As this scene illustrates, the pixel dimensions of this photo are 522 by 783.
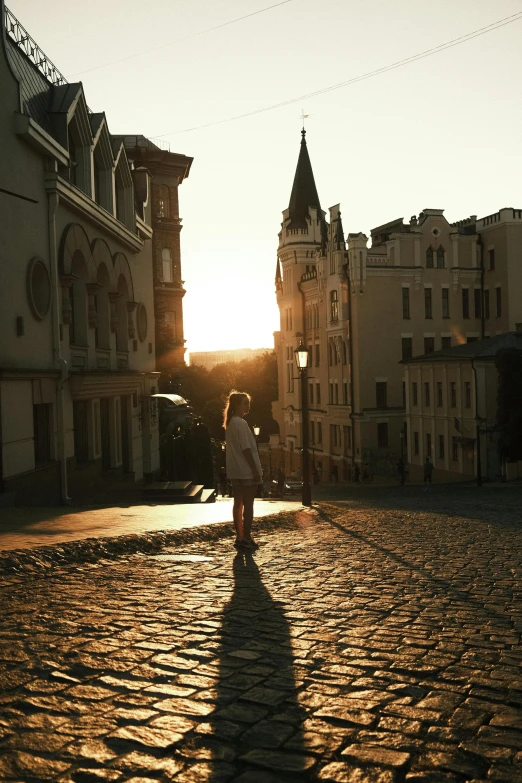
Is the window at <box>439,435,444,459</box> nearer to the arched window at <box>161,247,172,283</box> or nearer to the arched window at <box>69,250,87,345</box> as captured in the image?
the arched window at <box>161,247,172,283</box>

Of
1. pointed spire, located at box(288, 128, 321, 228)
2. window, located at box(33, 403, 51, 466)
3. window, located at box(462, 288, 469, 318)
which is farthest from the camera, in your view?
pointed spire, located at box(288, 128, 321, 228)

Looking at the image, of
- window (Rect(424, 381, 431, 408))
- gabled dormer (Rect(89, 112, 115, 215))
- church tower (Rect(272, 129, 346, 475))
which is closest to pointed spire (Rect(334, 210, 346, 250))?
church tower (Rect(272, 129, 346, 475))

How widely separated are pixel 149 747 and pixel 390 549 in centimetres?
723

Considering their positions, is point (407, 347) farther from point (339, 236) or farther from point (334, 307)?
point (339, 236)

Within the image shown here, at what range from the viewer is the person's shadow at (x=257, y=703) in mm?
3779

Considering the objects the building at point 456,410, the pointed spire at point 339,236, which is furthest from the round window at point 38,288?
the pointed spire at point 339,236

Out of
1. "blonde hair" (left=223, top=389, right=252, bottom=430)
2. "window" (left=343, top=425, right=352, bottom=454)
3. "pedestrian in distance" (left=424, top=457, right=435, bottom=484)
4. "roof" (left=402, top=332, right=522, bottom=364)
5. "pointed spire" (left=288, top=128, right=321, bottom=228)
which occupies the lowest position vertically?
"pedestrian in distance" (left=424, top=457, right=435, bottom=484)

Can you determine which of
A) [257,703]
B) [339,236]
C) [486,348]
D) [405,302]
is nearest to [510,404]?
[486,348]

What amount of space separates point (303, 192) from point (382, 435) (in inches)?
956

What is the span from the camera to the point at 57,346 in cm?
1717

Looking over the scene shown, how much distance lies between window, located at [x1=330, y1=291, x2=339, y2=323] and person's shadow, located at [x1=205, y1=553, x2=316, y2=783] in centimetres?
5227

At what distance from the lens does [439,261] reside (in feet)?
191

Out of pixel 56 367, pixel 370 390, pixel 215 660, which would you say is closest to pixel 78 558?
pixel 215 660

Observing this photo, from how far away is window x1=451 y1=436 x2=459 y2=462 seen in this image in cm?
4499
